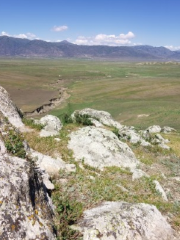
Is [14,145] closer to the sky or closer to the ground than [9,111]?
closer to the sky

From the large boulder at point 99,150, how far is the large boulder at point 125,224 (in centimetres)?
584

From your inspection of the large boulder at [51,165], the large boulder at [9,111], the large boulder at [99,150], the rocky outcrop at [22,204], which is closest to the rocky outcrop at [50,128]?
the large boulder at [99,150]

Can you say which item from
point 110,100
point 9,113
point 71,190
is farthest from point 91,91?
point 71,190

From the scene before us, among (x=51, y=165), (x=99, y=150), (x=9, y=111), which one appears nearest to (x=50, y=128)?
(x=9, y=111)

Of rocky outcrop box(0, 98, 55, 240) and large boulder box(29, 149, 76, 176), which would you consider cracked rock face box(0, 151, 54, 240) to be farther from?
large boulder box(29, 149, 76, 176)

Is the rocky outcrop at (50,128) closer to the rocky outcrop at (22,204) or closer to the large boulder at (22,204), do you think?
the rocky outcrop at (22,204)

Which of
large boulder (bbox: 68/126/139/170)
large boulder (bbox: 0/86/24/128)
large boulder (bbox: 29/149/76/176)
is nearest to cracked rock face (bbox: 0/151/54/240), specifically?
large boulder (bbox: 29/149/76/176)

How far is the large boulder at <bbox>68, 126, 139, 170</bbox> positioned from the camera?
52.4 feet

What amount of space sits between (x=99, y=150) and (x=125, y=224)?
8.30m

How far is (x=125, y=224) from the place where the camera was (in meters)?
8.70

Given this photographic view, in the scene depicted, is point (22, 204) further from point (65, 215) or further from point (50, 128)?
point (50, 128)

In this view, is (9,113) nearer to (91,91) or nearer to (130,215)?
(130,215)

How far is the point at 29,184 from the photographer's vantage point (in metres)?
8.12

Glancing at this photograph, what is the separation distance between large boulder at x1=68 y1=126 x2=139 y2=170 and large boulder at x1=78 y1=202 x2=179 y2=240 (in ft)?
19.1
